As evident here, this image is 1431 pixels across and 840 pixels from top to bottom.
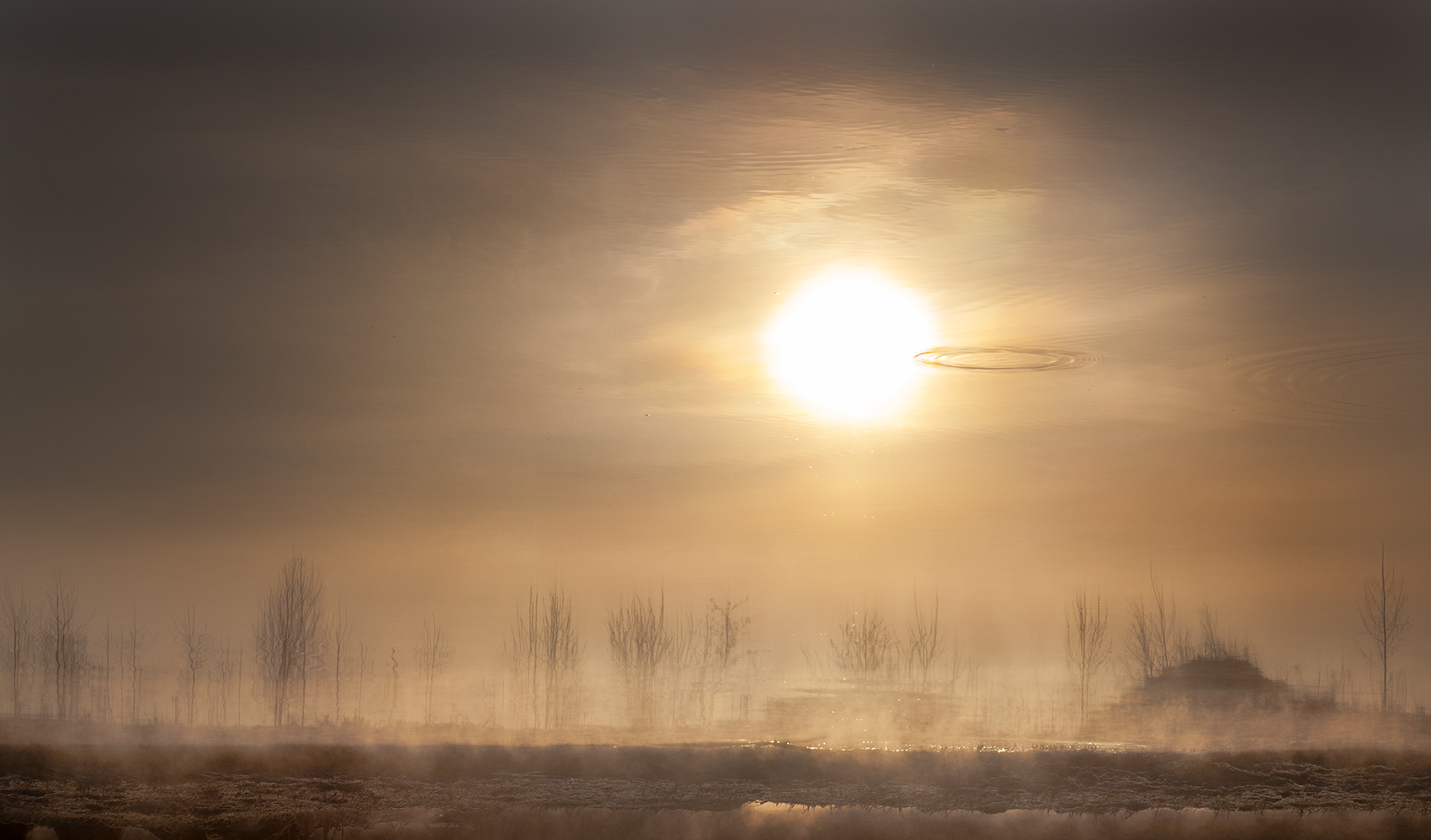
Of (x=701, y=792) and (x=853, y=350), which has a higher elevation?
(x=853, y=350)

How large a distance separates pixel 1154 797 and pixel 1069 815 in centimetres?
84

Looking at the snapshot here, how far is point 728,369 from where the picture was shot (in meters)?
7.72

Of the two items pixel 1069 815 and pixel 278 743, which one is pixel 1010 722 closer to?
pixel 1069 815

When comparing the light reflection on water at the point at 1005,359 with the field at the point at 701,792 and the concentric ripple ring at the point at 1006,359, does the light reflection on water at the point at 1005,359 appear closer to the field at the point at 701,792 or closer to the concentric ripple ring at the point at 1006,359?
the concentric ripple ring at the point at 1006,359

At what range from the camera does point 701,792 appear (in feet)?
25.3

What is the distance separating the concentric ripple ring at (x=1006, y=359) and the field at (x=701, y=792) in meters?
3.10

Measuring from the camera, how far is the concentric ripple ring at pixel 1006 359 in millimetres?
7555

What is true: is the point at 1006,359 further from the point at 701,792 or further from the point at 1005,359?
the point at 701,792

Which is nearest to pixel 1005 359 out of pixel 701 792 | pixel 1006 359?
pixel 1006 359

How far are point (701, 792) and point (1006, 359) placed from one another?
4103mm

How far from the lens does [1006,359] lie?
764 cm

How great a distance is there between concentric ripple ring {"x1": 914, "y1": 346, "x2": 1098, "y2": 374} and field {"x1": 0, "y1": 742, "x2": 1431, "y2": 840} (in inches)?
122

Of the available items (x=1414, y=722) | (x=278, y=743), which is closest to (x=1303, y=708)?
(x=1414, y=722)

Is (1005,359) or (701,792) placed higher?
(1005,359)
